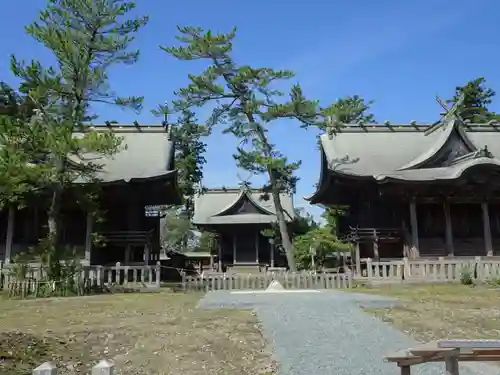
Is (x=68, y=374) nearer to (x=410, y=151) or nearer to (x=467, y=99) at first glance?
(x=410, y=151)

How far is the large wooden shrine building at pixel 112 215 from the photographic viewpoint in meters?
23.2

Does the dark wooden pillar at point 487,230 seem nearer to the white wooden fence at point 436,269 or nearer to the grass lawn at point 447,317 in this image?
the white wooden fence at point 436,269

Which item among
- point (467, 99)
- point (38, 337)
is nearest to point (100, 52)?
point (38, 337)

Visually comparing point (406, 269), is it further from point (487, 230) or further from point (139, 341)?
point (139, 341)

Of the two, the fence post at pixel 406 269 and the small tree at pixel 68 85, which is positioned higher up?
the small tree at pixel 68 85

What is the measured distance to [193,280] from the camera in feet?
66.5

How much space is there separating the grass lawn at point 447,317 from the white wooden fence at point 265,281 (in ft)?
21.2

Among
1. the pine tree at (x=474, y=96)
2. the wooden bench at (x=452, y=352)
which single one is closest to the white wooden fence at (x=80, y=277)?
the wooden bench at (x=452, y=352)

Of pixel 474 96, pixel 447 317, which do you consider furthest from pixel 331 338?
pixel 474 96

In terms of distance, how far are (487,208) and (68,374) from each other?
2272cm

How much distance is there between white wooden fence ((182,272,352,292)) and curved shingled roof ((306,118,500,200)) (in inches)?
226

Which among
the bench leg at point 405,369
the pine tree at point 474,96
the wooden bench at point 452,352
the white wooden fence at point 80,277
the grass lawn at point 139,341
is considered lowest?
the grass lawn at point 139,341

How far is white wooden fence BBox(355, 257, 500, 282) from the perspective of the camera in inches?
765

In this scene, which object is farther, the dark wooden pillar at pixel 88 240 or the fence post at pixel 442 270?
the dark wooden pillar at pixel 88 240
